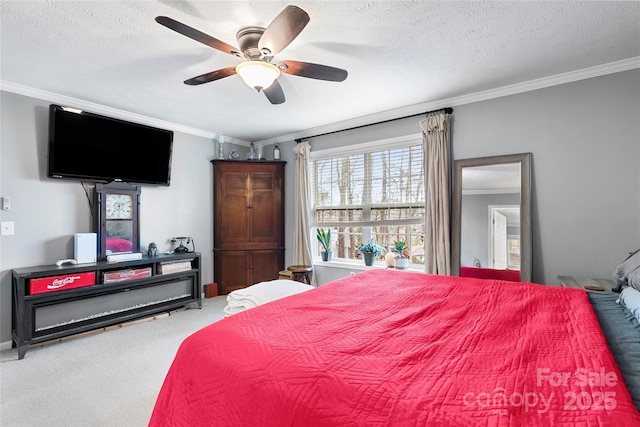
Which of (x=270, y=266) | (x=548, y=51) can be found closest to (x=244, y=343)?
(x=548, y=51)

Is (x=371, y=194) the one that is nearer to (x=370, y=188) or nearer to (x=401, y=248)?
(x=370, y=188)

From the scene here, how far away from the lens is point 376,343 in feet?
3.75

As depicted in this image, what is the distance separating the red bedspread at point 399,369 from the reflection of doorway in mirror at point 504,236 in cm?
148

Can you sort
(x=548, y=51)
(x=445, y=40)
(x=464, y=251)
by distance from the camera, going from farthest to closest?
(x=464, y=251), (x=548, y=51), (x=445, y=40)

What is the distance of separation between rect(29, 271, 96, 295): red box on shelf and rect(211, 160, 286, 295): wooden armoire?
1.82 meters

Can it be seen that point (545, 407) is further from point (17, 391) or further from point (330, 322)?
point (17, 391)

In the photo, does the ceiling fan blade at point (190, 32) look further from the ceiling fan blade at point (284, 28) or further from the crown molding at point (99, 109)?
the crown molding at point (99, 109)

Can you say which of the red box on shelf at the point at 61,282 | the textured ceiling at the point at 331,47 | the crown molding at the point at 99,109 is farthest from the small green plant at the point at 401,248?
the red box on shelf at the point at 61,282

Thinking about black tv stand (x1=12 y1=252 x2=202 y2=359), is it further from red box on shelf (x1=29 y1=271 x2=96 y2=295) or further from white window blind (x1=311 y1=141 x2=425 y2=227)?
white window blind (x1=311 y1=141 x2=425 y2=227)

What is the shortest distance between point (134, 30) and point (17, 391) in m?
2.71

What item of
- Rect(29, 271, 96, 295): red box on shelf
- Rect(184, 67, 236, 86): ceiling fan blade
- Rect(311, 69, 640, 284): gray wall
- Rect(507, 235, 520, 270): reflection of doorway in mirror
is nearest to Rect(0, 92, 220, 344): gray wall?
Rect(29, 271, 96, 295): red box on shelf

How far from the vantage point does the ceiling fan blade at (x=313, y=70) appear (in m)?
2.09

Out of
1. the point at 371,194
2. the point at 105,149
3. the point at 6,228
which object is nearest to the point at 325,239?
the point at 371,194

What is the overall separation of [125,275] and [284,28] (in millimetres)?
3139
